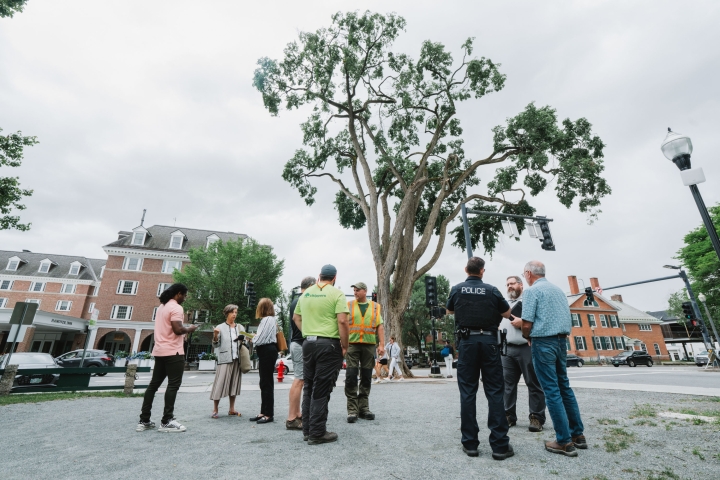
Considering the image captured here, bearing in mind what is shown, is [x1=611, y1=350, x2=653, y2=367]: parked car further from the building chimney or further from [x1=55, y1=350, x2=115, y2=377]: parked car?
[x1=55, y1=350, x2=115, y2=377]: parked car

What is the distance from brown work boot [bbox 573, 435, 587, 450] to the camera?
3.35m

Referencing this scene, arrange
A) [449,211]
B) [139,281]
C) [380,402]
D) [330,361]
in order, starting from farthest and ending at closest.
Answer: [139,281]
[449,211]
[380,402]
[330,361]

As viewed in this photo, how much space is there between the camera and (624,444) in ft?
11.3

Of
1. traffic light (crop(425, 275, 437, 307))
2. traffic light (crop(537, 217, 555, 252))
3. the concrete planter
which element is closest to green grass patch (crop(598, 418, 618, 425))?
traffic light (crop(537, 217, 555, 252))

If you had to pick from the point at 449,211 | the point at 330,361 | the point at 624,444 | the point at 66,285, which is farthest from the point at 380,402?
the point at 66,285

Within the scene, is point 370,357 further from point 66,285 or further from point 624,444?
point 66,285

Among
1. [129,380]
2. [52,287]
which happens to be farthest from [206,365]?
[52,287]

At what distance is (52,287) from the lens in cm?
4147

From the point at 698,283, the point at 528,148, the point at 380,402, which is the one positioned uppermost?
the point at 528,148

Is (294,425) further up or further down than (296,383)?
further down

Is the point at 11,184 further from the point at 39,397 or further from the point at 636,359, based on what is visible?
the point at 636,359

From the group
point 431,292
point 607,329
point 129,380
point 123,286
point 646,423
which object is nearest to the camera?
point 646,423

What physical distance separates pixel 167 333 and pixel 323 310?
229cm

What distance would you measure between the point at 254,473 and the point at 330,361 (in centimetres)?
138
